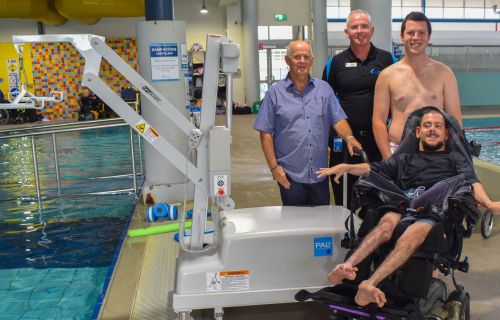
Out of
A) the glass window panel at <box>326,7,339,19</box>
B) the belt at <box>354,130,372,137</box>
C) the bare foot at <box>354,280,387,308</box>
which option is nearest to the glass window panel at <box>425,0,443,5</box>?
the glass window panel at <box>326,7,339,19</box>

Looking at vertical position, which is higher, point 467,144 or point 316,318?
point 467,144

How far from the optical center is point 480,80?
54.7 feet

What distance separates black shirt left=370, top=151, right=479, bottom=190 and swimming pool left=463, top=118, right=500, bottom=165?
6.32 m

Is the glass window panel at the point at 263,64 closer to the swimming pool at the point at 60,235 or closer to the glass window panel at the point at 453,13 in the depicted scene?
the glass window panel at the point at 453,13

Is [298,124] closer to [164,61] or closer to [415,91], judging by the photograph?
[415,91]

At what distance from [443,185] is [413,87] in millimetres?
808

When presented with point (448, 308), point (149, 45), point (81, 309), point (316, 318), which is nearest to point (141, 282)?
point (81, 309)

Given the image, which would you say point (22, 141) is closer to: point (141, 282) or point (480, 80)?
point (141, 282)

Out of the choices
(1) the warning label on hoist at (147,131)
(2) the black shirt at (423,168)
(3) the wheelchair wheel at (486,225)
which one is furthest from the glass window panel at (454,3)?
(1) the warning label on hoist at (147,131)

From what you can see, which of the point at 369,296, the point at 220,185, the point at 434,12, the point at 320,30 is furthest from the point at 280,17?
the point at 369,296

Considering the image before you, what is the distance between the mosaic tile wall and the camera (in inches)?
655

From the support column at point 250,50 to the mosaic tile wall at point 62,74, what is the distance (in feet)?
13.4

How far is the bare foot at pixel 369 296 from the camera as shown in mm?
2039

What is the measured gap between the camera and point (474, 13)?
21.5 m
